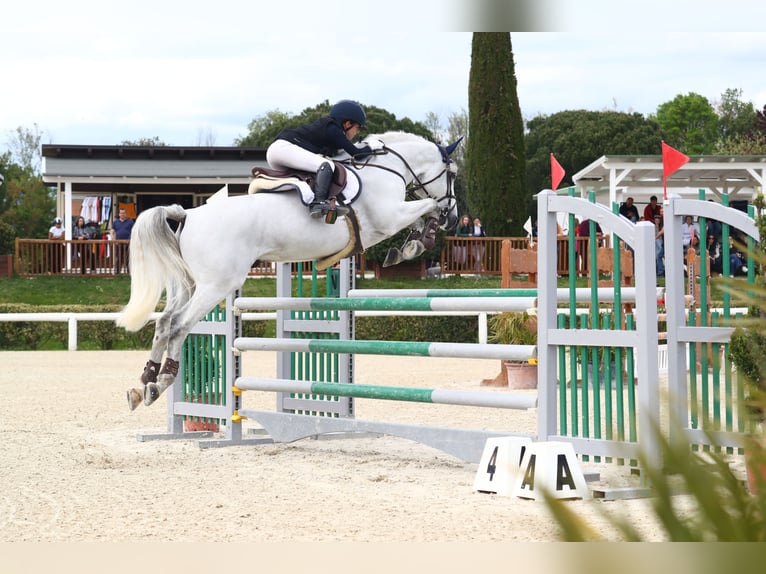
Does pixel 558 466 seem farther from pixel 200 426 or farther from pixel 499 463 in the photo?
pixel 200 426

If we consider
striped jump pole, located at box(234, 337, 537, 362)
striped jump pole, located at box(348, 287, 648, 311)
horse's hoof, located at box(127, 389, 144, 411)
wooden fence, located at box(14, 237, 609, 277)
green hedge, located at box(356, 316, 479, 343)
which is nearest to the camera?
striped jump pole, located at box(348, 287, 648, 311)

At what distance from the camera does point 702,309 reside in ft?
14.2

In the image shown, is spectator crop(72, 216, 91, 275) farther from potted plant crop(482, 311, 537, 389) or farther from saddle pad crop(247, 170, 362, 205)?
saddle pad crop(247, 170, 362, 205)

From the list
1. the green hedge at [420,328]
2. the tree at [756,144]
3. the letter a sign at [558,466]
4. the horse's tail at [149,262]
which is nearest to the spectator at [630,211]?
the green hedge at [420,328]

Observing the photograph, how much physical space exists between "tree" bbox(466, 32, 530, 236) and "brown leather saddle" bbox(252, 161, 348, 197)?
18.2 metres

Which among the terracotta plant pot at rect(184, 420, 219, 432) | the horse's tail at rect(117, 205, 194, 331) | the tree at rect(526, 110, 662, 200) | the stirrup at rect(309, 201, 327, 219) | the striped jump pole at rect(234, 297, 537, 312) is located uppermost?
the tree at rect(526, 110, 662, 200)

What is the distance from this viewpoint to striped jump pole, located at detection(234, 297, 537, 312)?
500 cm

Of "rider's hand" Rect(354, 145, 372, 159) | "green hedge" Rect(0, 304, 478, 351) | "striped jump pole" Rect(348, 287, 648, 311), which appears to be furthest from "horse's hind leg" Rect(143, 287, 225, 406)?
"green hedge" Rect(0, 304, 478, 351)

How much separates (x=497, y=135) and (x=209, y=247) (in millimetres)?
19107

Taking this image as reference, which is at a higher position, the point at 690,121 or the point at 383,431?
the point at 690,121

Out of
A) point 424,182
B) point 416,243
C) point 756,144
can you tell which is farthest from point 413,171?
point 756,144

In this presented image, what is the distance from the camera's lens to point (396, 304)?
5.42 m

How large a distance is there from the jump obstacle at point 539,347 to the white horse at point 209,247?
382 millimetres

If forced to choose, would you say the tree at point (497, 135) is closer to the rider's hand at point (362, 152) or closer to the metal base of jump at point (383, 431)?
the rider's hand at point (362, 152)
